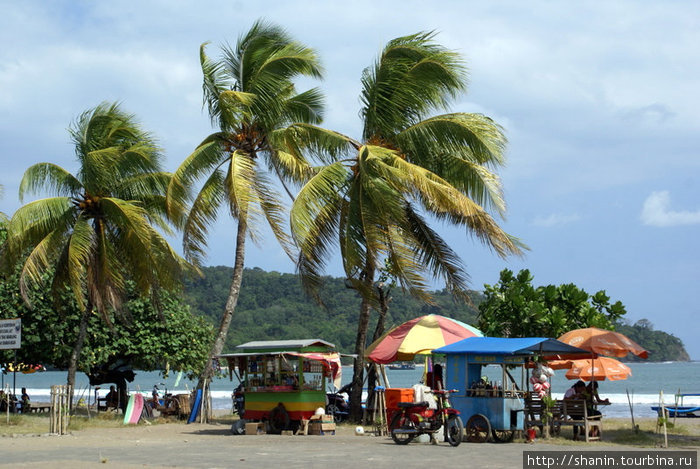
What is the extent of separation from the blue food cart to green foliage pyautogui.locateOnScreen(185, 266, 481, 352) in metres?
67.9

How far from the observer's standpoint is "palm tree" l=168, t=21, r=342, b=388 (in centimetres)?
2278

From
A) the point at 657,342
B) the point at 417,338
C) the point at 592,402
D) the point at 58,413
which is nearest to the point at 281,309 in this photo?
the point at 657,342

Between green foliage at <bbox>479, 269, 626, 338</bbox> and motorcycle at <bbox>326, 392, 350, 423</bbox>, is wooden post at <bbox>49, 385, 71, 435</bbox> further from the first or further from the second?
green foliage at <bbox>479, 269, 626, 338</bbox>

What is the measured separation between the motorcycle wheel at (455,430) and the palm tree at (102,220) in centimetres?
1135

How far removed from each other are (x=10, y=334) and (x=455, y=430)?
11555 millimetres

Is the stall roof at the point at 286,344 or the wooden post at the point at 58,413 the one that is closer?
the wooden post at the point at 58,413

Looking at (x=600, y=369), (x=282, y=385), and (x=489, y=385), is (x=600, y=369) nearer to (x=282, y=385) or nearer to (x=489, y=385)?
(x=489, y=385)

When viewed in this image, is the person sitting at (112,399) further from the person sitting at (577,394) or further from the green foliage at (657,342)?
the green foliage at (657,342)

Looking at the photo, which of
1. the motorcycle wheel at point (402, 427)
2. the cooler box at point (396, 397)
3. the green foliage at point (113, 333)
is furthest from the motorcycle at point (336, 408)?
the motorcycle wheel at point (402, 427)

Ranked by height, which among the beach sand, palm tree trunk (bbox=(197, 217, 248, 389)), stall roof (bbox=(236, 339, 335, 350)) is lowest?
the beach sand

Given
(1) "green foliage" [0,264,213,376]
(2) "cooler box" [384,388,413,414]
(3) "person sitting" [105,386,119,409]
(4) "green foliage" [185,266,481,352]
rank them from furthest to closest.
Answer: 1. (4) "green foliage" [185,266,481,352]
2. (3) "person sitting" [105,386,119,409]
3. (1) "green foliage" [0,264,213,376]
4. (2) "cooler box" [384,388,413,414]

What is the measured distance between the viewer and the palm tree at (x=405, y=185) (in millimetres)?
19953

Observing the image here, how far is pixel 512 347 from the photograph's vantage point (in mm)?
A: 16703

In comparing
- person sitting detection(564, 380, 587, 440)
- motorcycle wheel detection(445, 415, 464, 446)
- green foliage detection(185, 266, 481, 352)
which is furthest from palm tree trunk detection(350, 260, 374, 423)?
green foliage detection(185, 266, 481, 352)
